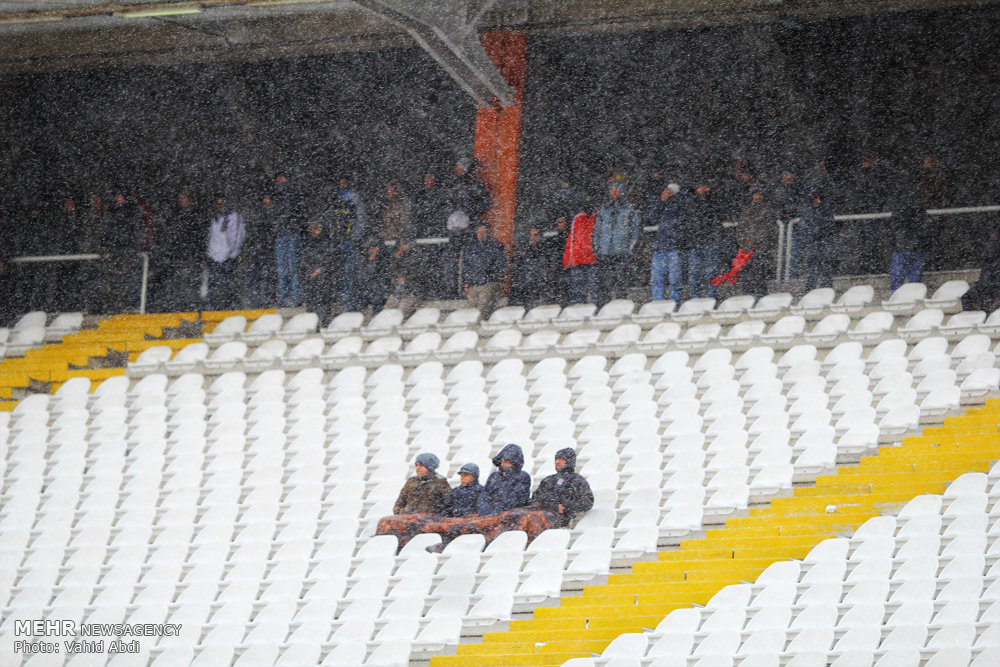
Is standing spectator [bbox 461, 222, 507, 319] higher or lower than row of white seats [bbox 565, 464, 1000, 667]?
higher

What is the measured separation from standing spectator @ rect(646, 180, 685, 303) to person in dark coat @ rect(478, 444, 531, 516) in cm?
368

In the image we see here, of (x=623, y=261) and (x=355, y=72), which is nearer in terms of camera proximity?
(x=623, y=261)

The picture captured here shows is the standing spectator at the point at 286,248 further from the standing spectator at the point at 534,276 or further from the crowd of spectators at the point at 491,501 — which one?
the crowd of spectators at the point at 491,501

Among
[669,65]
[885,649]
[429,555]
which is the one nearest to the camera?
[885,649]

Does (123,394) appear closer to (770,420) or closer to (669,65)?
(770,420)

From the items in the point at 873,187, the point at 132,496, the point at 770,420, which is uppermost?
the point at 873,187

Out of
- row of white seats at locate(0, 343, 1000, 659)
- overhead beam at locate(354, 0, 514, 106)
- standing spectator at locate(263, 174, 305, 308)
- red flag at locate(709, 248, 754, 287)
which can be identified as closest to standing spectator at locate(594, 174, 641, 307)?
red flag at locate(709, 248, 754, 287)

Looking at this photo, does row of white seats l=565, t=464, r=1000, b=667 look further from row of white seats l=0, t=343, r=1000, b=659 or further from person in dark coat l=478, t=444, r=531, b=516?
person in dark coat l=478, t=444, r=531, b=516

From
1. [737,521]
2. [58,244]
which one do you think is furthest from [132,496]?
[58,244]

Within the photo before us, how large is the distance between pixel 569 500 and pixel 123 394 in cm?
503

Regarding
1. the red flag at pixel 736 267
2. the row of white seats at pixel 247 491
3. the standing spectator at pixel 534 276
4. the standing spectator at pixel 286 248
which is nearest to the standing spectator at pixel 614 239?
the red flag at pixel 736 267

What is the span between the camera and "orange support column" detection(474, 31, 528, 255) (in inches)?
586

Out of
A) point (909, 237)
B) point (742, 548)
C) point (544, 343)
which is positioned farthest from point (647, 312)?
point (742, 548)

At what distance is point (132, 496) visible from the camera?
11.6m
